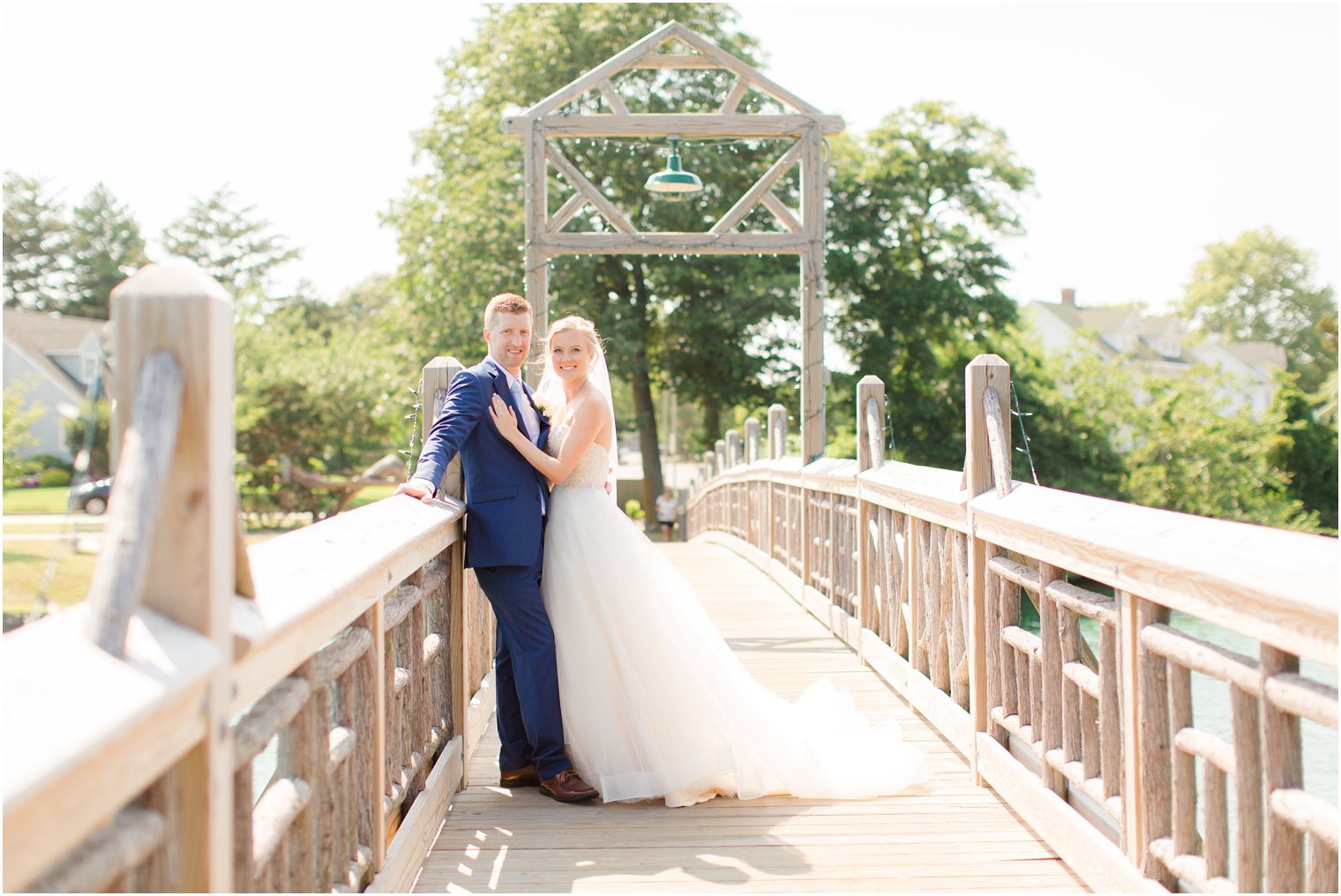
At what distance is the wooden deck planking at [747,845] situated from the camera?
3049 mm

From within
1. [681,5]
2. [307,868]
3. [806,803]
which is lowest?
[806,803]

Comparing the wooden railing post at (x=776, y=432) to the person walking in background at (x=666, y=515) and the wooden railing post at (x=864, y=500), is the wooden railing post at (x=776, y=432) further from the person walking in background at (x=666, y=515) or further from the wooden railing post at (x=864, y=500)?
the person walking in background at (x=666, y=515)

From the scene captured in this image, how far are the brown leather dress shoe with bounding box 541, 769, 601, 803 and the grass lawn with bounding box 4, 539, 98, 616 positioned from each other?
18938 millimetres

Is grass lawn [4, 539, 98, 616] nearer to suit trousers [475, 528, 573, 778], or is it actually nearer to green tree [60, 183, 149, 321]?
suit trousers [475, 528, 573, 778]

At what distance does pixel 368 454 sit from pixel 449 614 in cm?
4426

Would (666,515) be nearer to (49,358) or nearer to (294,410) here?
(294,410)

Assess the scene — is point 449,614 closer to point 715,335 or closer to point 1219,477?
point 715,335

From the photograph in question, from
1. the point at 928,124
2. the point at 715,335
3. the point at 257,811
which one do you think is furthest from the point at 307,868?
the point at 928,124

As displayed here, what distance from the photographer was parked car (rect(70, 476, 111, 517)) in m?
1.38

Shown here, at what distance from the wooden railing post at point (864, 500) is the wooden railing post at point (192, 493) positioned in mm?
4811

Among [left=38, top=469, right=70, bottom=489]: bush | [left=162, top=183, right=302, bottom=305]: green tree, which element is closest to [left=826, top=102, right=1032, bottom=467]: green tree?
[left=38, top=469, right=70, bottom=489]: bush

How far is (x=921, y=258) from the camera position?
24906mm

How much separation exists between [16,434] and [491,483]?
24.8 m

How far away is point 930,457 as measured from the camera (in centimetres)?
2380
